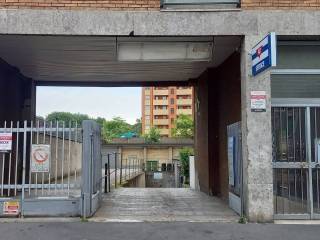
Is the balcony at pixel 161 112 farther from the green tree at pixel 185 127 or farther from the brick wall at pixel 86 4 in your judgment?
the brick wall at pixel 86 4

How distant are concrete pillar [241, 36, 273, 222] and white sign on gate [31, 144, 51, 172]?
13.7 feet

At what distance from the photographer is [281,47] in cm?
1009

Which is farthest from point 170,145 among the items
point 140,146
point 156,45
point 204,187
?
point 156,45

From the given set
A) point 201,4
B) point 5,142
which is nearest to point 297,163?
point 201,4

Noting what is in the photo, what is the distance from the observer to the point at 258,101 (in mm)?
9648

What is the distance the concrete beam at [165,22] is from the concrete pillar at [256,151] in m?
0.43

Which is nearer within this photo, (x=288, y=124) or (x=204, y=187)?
(x=288, y=124)

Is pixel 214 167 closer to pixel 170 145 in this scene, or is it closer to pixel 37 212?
pixel 37 212

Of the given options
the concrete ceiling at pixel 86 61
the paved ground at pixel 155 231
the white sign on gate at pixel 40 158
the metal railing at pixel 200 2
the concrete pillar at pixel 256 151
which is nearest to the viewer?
the paved ground at pixel 155 231

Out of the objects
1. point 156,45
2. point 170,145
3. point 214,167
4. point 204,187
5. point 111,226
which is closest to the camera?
point 111,226

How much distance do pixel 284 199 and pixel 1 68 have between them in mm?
8082

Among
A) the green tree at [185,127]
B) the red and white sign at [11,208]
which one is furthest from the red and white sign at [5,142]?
the green tree at [185,127]

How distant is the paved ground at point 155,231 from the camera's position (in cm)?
799

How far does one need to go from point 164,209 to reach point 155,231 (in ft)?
8.36
